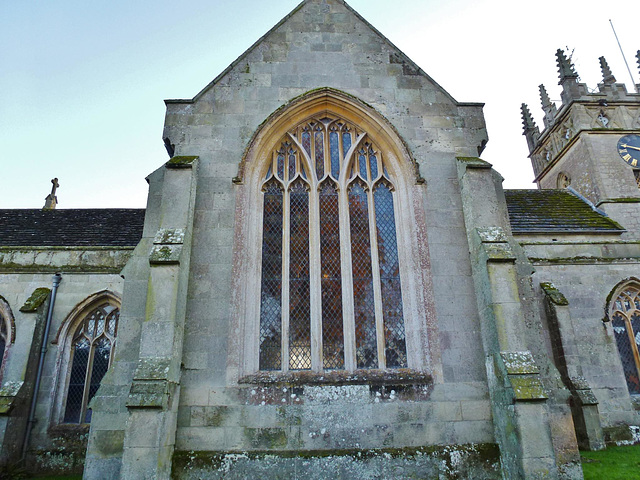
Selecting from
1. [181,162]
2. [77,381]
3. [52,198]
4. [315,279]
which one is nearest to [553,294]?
[315,279]

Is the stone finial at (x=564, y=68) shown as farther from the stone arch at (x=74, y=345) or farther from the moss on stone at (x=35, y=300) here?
the moss on stone at (x=35, y=300)

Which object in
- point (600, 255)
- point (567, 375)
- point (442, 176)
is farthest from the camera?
point (600, 255)

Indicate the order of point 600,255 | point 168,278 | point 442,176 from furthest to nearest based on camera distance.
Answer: point 600,255 < point 442,176 < point 168,278

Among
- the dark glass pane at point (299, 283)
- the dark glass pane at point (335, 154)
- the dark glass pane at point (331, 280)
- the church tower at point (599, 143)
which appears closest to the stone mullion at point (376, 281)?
the dark glass pane at point (331, 280)

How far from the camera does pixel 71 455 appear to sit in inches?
428

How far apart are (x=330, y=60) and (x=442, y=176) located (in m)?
3.56

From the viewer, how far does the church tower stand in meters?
18.2

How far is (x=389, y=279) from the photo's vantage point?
25.9 ft

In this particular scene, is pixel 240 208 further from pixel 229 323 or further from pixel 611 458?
pixel 611 458

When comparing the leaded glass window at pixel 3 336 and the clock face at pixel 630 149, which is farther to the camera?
the clock face at pixel 630 149

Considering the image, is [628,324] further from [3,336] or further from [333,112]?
[3,336]

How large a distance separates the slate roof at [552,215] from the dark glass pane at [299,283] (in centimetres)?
929

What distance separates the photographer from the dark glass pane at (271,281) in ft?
24.0

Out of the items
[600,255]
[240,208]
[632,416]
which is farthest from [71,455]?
[600,255]
